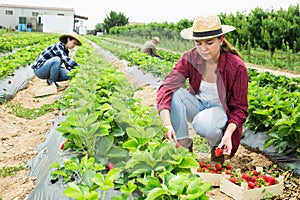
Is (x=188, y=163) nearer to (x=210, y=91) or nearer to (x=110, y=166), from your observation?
(x=110, y=166)

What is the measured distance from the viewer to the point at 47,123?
17.3 feet

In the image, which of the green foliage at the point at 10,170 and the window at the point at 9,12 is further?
the window at the point at 9,12

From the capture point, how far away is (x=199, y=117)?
315cm

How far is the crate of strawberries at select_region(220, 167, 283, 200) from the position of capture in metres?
2.76

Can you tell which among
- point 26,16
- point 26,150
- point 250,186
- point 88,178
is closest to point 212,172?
point 250,186

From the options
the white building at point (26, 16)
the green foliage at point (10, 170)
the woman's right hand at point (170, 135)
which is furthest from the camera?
the white building at point (26, 16)

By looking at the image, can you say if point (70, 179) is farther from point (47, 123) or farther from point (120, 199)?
point (47, 123)

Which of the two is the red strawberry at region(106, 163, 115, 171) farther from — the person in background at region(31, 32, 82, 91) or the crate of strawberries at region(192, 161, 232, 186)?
the person in background at region(31, 32, 82, 91)

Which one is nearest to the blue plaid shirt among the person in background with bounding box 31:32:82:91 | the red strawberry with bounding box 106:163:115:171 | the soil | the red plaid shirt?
the person in background with bounding box 31:32:82:91

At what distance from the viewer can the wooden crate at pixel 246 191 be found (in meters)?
2.76

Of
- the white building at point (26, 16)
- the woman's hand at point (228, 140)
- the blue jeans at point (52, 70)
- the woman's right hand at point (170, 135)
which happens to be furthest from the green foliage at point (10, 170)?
the white building at point (26, 16)

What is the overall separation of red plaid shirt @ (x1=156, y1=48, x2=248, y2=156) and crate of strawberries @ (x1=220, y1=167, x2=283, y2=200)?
13.5 inches

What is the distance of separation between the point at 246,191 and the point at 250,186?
0.29 ft

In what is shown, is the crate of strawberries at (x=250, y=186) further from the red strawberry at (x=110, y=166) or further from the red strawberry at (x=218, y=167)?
the red strawberry at (x=110, y=166)
